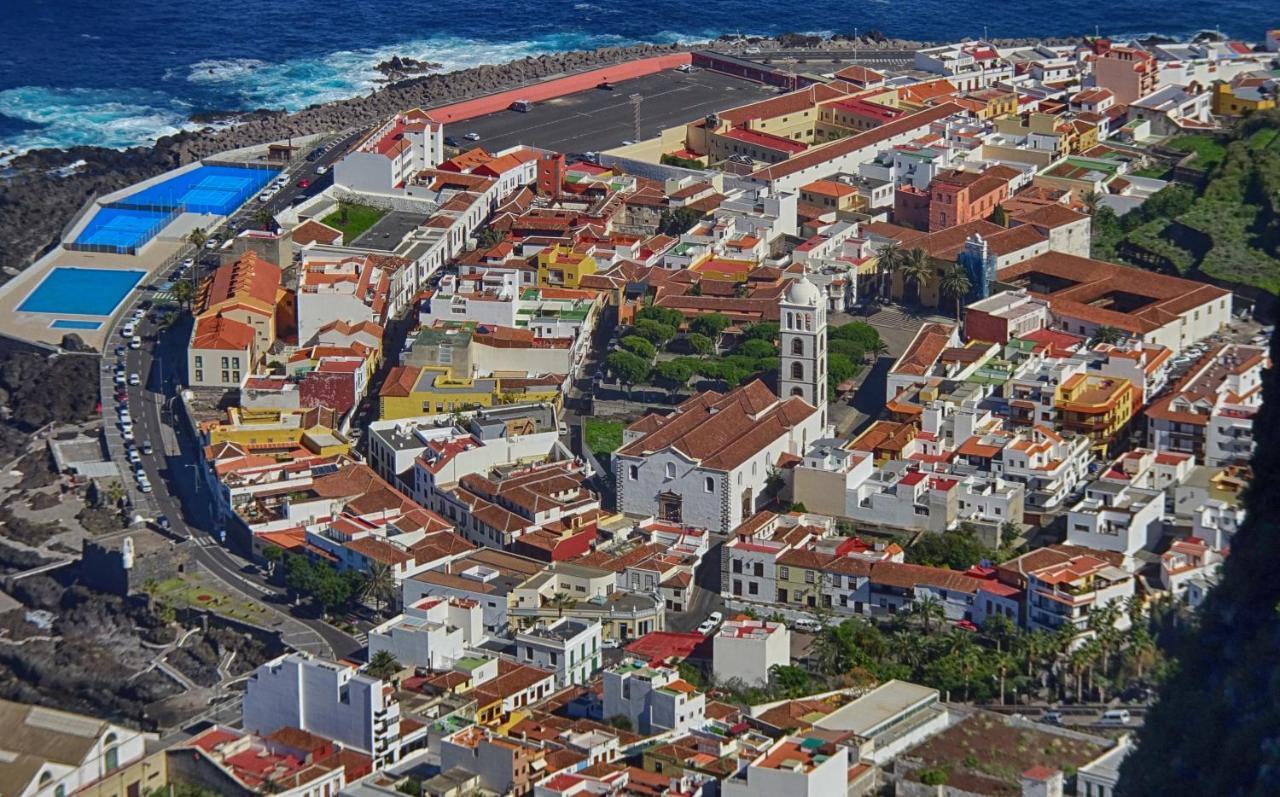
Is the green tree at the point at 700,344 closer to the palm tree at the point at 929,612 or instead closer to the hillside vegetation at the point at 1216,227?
the hillside vegetation at the point at 1216,227

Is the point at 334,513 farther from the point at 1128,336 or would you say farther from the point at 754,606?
the point at 1128,336

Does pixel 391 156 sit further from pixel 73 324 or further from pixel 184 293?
pixel 73 324

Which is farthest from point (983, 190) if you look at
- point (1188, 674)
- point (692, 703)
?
point (1188, 674)

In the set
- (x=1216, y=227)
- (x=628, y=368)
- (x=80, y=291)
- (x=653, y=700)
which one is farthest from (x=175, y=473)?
(x=1216, y=227)

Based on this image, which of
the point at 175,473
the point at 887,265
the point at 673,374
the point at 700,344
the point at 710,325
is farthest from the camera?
the point at 887,265

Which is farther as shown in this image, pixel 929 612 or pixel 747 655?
pixel 929 612

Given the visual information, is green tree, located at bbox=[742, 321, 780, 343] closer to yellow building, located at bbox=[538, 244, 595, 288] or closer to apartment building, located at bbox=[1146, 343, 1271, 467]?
yellow building, located at bbox=[538, 244, 595, 288]

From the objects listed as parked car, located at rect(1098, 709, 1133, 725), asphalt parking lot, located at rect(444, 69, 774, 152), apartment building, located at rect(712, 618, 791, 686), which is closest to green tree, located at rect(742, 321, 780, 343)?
apartment building, located at rect(712, 618, 791, 686)
